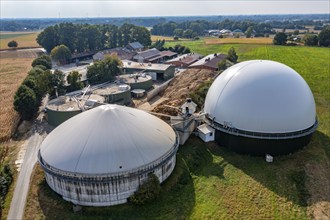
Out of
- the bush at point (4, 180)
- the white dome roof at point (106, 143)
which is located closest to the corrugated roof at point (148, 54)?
the white dome roof at point (106, 143)

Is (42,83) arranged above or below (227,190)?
above

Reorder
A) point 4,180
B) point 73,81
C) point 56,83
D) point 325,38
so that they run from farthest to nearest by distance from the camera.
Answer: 1. point 325,38
2. point 73,81
3. point 56,83
4. point 4,180

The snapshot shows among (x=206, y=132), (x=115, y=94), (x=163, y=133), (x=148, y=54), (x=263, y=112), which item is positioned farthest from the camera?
(x=148, y=54)

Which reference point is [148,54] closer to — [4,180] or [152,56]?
[152,56]

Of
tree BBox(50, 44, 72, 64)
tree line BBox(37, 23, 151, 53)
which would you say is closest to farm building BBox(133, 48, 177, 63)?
tree BBox(50, 44, 72, 64)

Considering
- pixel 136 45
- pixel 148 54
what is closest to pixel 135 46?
pixel 136 45

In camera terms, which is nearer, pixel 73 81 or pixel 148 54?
pixel 73 81
